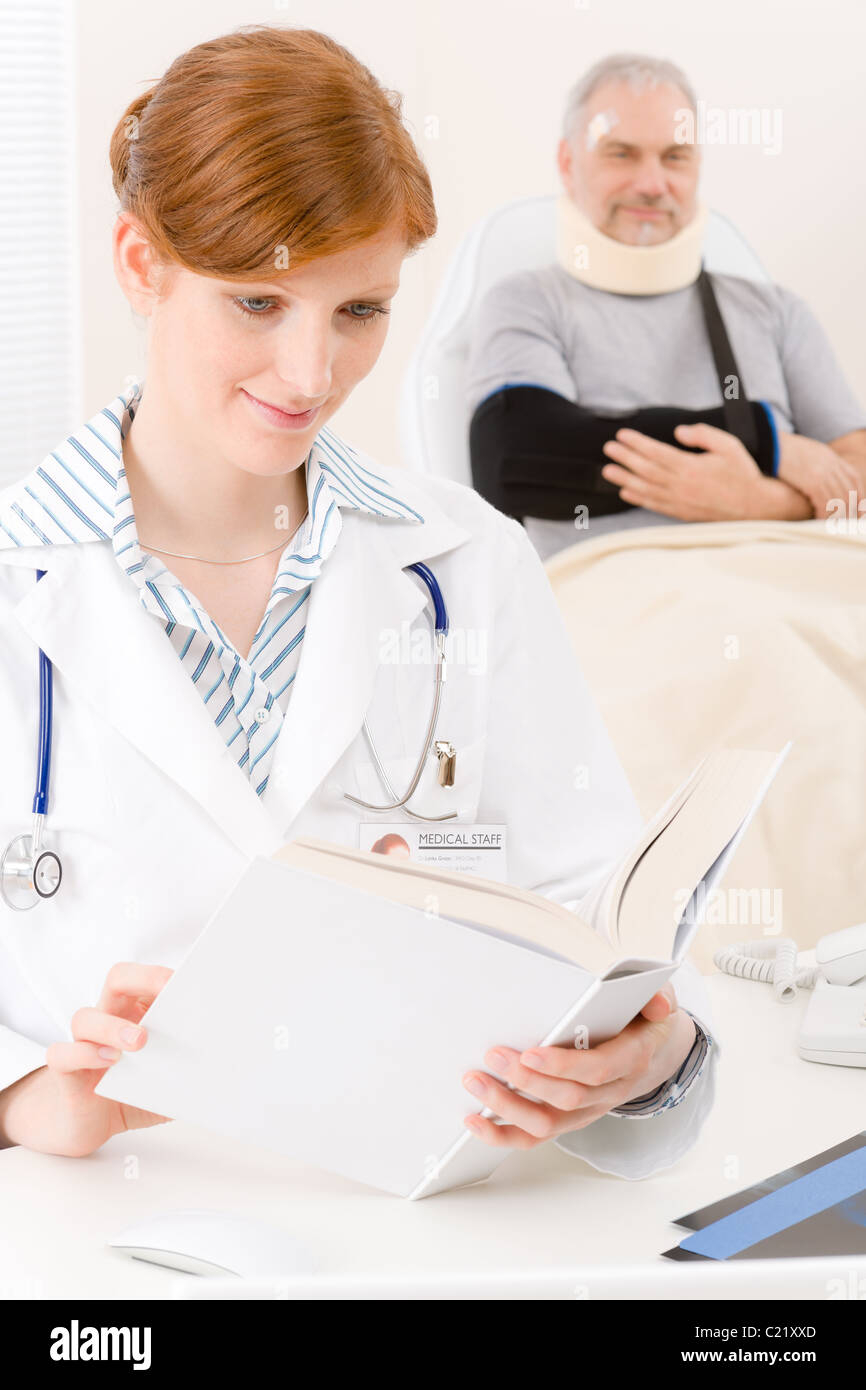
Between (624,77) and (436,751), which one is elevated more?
(624,77)

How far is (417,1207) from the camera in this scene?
80 centimetres

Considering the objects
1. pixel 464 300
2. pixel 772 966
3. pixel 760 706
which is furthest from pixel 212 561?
pixel 464 300

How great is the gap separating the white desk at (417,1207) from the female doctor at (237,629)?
0.03 metres

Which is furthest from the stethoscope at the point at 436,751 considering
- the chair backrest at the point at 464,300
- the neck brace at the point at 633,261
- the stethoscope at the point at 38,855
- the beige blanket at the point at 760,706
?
the neck brace at the point at 633,261

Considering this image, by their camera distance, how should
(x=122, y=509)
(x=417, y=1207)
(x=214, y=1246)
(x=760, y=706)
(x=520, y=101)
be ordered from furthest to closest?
(x=520, y=101), (x=760, y=706), (x=122, y=509), (x=417, y=1207), (x=214, y=1246)

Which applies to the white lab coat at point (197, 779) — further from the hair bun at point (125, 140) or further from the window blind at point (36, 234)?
the window blind at point (36, 234)

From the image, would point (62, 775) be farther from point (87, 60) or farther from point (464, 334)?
point (87, 60)

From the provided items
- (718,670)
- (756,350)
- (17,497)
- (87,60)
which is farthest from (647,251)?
(17,497)

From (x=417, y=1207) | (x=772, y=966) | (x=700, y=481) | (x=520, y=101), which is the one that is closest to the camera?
(x=417, y=1207)

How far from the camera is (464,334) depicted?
9.63 ft

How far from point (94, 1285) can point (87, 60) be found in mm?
2922

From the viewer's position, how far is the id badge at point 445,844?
1047mm

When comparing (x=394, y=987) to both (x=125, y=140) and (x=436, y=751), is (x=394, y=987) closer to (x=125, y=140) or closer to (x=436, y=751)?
(x=436, y=751)

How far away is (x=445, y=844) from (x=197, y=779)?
207mm
